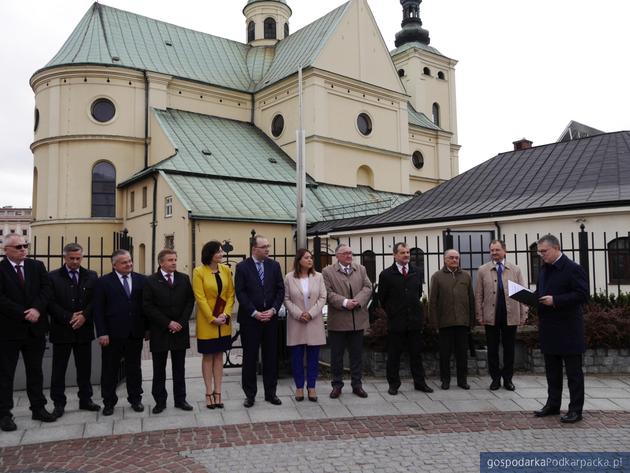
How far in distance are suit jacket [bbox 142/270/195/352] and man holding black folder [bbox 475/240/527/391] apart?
13.0 ft

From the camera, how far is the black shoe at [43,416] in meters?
6.21

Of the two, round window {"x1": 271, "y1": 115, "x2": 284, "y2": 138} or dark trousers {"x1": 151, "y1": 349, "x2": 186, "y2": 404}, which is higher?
round window {"x1": 271, "y1": 115, "x2": 284, "y2": 138}

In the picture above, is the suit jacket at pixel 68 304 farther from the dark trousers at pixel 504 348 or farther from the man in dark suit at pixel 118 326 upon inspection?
the dark trousers at pixel 504 348

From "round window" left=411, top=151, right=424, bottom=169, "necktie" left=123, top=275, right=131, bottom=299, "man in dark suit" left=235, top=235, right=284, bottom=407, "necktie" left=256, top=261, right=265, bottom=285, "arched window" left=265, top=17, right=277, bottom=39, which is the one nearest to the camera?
"necktie" left=123, top=275, right=131, bottom=299

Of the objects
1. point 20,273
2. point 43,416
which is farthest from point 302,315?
point 20,273

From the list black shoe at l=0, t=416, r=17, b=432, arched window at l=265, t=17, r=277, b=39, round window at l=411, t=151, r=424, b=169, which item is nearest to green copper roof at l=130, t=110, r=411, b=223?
arched window at l=265, t=17, r=277, b=39

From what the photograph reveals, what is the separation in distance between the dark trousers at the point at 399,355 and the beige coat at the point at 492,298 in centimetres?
92

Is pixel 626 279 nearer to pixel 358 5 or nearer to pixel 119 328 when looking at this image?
pixel 119 328

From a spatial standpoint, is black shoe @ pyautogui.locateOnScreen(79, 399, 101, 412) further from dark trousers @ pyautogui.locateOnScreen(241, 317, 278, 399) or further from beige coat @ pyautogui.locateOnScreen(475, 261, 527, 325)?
beige coat @ pyautogui.locateOnScreen(475, 261, 527, 325)

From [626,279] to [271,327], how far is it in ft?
43.9

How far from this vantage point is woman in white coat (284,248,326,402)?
707 centimetres

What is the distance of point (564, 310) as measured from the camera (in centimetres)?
617

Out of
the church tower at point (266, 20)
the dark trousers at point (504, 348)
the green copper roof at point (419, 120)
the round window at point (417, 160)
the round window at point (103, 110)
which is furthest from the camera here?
the green copper roof at point (419, 120)

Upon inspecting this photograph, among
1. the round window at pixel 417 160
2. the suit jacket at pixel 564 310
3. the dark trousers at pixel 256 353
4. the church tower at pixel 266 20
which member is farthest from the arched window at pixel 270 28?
the suit jacket at pixel 564 310
